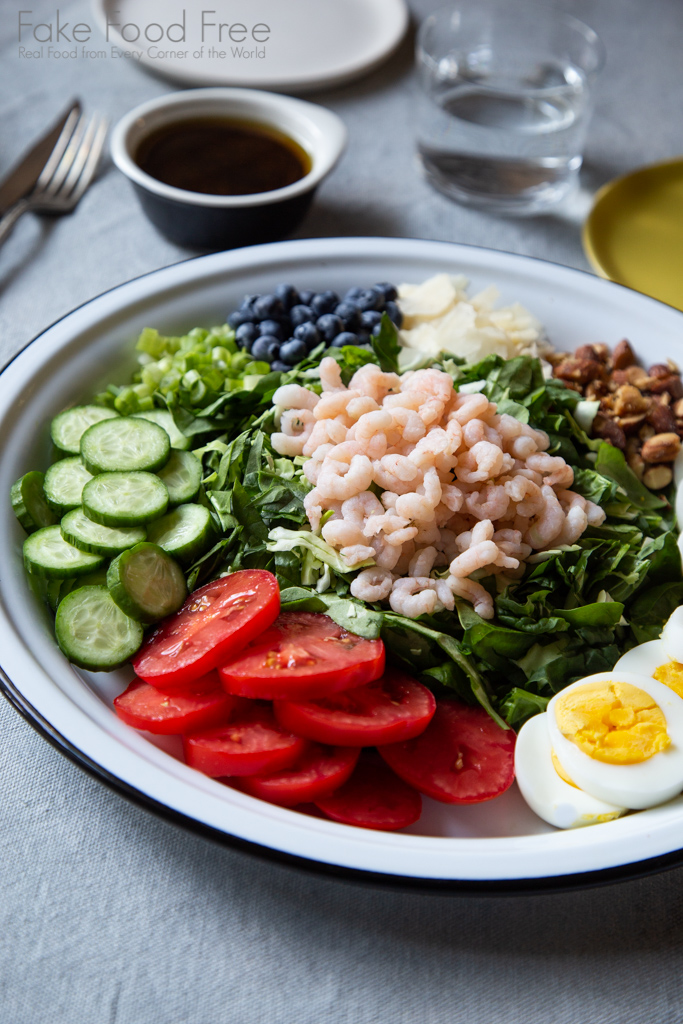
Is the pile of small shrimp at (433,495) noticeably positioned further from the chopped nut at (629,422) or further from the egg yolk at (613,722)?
the chopped nut at (629,422)

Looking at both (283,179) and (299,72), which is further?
(299,72)

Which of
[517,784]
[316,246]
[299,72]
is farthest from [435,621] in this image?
[299,72]

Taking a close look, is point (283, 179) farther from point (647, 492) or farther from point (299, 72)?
point (647, 492)

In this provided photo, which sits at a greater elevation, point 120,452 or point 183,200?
point 183,200

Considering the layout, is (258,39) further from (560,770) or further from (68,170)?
(560,770)

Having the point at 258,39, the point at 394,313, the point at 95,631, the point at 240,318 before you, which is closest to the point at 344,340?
the point at 394,313

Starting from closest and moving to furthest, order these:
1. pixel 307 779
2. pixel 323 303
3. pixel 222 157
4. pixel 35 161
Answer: pixel 307 779 < pixel 323 303 < pixel 222 157 < pixel 35 161

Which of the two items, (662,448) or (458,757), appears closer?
(458,757)
